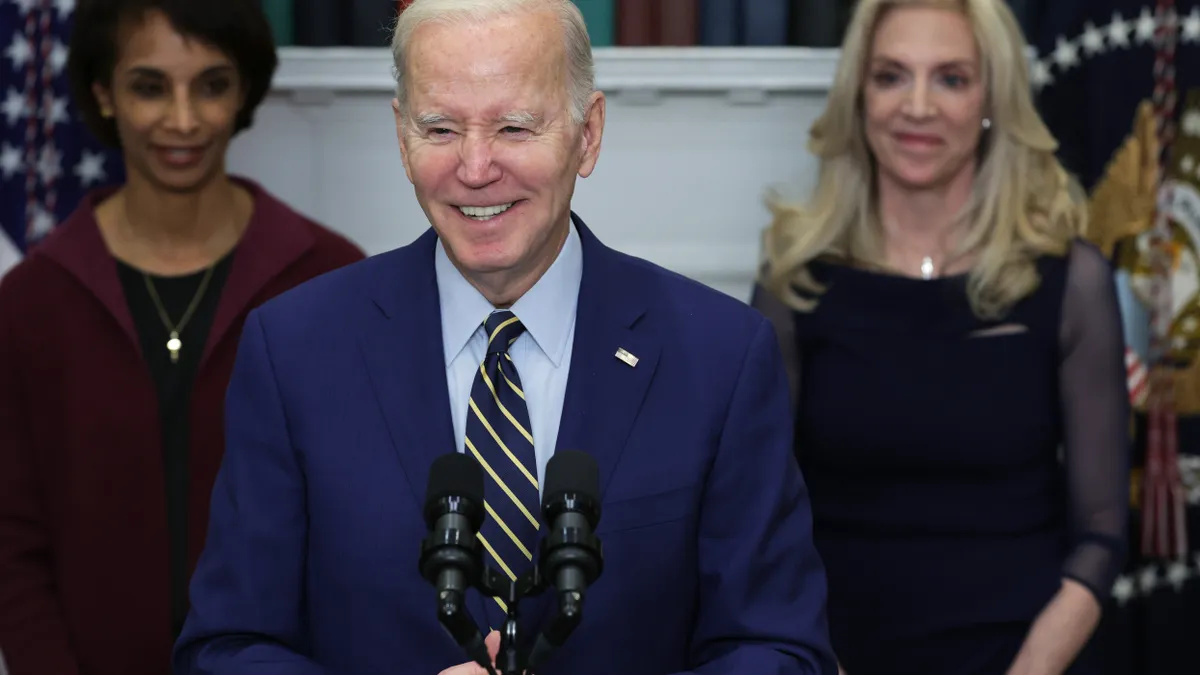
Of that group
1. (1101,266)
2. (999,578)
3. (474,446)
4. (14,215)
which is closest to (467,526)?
(474,446)

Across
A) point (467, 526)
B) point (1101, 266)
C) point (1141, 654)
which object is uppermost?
point (467, 526)

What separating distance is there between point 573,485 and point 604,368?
0.47 meters

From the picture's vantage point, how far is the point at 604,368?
5.88ft

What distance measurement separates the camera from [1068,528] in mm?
2777

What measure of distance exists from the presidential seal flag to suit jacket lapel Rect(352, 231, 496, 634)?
181cm

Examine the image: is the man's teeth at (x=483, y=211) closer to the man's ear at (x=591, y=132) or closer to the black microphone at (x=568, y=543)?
the man's ear at (x=591, y=132)

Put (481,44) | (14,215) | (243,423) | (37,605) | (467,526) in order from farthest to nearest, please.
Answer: (14,215) < (37,605) < (243,423) < (481,44) < (467,526)

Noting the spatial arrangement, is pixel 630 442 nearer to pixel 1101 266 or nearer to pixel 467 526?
pixel 467 526

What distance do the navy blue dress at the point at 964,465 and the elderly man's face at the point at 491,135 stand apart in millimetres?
1163

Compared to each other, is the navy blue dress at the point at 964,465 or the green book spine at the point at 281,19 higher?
the green book spine at the point at 281,19

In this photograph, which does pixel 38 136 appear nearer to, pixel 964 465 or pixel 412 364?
pixel 412 364

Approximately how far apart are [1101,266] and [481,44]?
5.04 feet

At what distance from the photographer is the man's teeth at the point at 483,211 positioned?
1.73m

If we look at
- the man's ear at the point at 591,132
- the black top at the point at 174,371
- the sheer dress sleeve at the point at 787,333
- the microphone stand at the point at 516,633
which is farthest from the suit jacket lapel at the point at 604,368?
the black top at the point at 174,371
